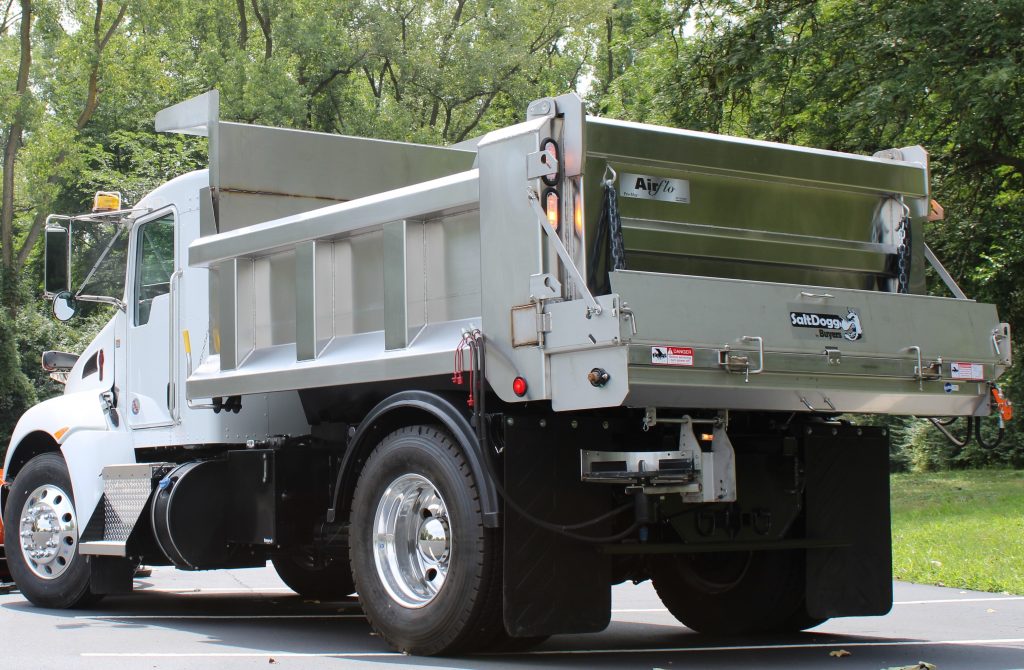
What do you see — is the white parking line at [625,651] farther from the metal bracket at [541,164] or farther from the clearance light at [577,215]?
the metal bracket at [541,164]

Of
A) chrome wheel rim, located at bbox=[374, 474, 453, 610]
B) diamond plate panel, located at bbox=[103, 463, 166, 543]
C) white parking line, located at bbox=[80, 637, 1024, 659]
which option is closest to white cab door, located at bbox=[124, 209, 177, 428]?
diamond plate panel, located at bbox=[103, 463, 166, 543]

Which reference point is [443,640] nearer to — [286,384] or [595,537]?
[595,537]

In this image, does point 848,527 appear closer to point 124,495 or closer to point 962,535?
point 124,495

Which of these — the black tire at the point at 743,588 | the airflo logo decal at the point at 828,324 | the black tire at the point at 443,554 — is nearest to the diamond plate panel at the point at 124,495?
the black tire at the point at 443,554

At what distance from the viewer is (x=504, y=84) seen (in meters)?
37.9

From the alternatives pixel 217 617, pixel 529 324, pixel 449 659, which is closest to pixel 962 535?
pixel 217 617

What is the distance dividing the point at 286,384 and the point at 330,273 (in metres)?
0.72

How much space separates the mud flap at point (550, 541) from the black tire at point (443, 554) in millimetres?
167

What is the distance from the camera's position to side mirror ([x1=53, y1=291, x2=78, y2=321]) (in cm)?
1003

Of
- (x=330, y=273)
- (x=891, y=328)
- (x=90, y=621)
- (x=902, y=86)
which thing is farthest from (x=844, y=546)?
(x=902, y=86)

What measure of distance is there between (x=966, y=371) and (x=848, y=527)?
1.11 m

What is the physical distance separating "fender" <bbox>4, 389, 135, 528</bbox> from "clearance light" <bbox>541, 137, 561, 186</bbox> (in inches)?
183

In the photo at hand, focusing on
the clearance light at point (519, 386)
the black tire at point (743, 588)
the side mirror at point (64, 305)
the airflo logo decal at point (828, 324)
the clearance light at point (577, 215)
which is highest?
the clearance light at point (577, 215)

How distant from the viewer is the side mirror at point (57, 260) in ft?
32.1
